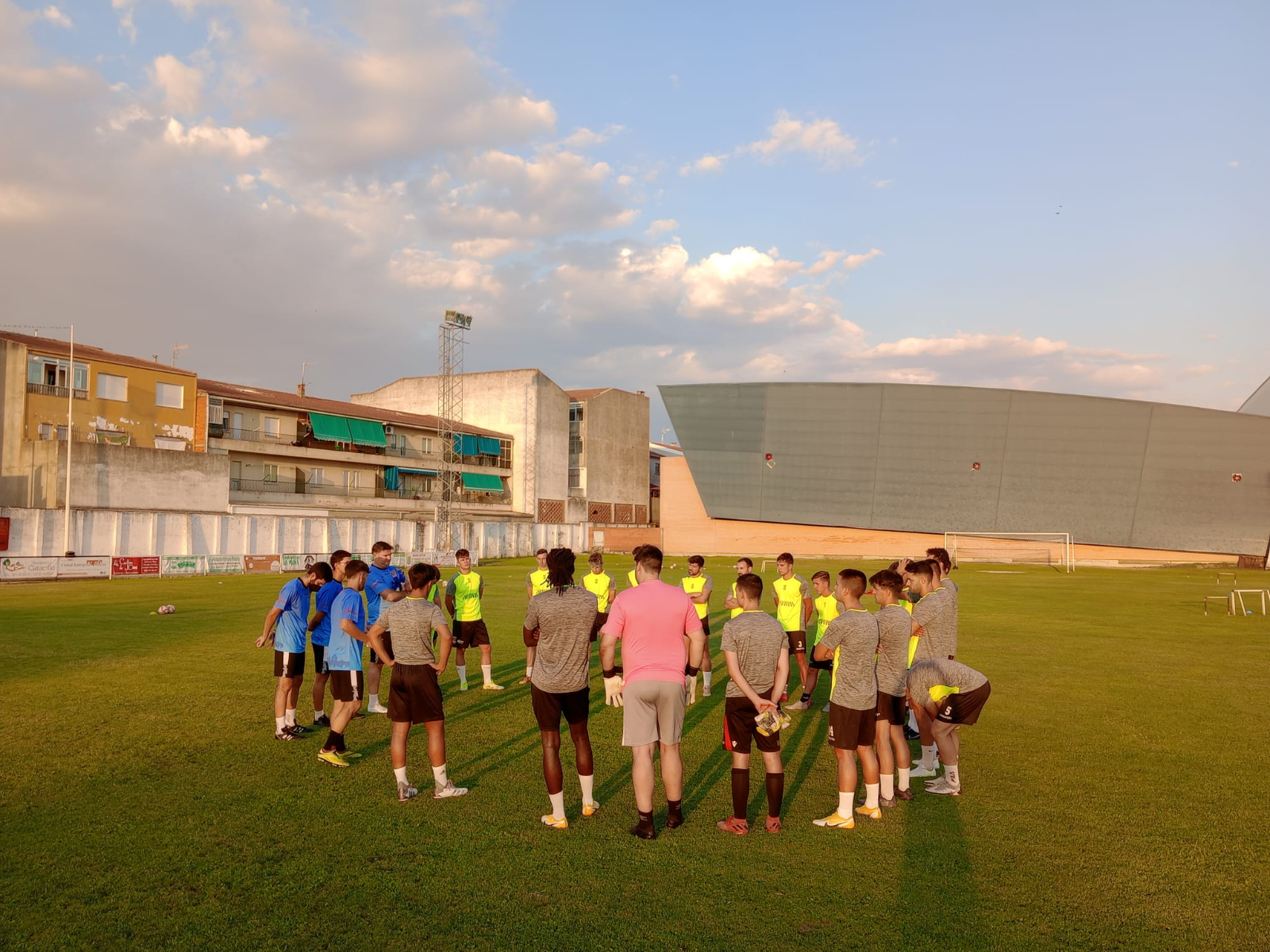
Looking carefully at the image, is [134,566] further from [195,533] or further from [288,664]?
[288,664]

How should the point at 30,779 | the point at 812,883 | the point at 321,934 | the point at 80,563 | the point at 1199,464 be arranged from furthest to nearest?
1. the point at 1199,464
2. the point at 80,563
3. the point at 30,779
4. the point at 812,883
5. the point at 321,934

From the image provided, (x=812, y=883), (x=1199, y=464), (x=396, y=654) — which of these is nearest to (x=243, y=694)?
(x=396, y=654)

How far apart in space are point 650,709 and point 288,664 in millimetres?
4933

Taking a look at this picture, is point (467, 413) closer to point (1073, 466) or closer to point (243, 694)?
point (1073, 466)

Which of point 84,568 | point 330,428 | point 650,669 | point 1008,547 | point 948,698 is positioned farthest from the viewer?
point 1008,547

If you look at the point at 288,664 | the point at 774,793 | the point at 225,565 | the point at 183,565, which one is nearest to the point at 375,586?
the point at 288,664

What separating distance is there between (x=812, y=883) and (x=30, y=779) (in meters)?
7.13

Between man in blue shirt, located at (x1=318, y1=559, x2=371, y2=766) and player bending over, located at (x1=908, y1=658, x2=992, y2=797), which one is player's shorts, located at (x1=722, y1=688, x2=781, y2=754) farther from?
man in blue shirt, located at (x1=318, y1=559, x2=371, y2=766)

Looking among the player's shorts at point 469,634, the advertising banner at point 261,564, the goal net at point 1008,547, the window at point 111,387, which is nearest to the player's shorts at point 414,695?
the player's shorts at point 469,634

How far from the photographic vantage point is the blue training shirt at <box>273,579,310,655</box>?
28.9ft

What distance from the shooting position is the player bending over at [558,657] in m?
6.31

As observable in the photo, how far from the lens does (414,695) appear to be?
6.87m

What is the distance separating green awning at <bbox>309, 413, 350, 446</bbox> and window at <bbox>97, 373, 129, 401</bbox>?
11.3 meters

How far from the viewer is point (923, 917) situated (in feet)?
16.1
